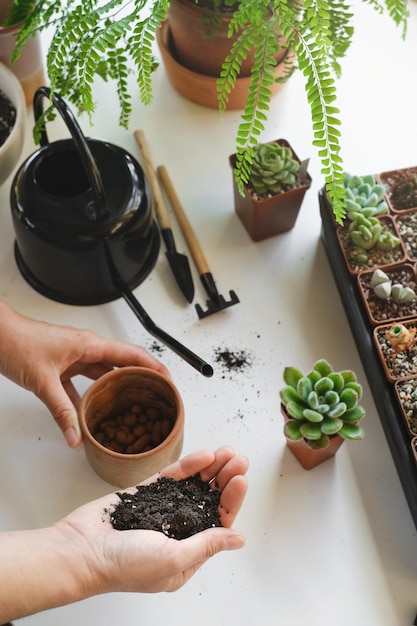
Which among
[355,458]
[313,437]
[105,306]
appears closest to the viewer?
[313,437]

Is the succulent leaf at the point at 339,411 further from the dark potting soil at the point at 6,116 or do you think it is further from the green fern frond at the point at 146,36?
the dark potting soil at the point at 6,116

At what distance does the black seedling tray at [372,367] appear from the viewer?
93 cm

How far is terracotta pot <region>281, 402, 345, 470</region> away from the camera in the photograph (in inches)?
36.3

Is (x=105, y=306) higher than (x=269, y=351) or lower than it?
higher

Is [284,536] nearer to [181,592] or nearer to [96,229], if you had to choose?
[181,592]

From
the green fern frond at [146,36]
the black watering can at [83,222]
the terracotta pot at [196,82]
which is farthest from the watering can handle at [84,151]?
the terracotta pot at [196,82]

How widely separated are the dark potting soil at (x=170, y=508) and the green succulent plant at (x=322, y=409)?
5.5 inches

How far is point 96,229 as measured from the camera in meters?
1.02

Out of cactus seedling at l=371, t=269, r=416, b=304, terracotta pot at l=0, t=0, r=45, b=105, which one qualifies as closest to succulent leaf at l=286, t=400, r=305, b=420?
cactus seedling at l=371, t=269, r=416, b=304

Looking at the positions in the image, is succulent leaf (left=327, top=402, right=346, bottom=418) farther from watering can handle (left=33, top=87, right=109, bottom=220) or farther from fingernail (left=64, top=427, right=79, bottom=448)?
watering can handle (left=33, top=87, right=109, bottom=220)

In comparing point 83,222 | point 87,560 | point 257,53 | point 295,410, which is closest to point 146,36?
point 257,53

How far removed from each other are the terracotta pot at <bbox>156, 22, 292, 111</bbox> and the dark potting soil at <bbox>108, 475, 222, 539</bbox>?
75cm

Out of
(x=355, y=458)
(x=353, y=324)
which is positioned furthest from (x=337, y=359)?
(x=355, y=458)

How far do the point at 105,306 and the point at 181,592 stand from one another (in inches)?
18.5
